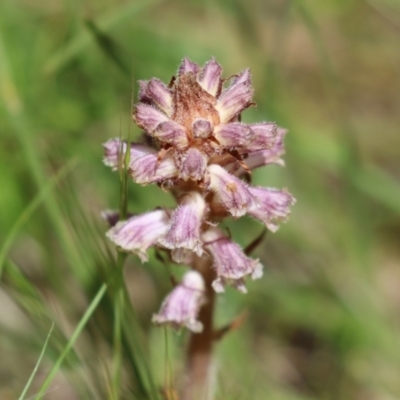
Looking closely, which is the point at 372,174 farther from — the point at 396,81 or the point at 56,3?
the point at 56,3

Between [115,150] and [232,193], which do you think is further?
[115,150]

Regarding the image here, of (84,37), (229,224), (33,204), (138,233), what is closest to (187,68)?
(138,233)

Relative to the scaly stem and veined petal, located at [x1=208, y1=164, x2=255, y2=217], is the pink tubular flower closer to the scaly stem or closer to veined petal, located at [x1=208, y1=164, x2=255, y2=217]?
the scaly stem

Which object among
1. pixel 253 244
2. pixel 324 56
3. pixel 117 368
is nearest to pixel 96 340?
pixel 117 368

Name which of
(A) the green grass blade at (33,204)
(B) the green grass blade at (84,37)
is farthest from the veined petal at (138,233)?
(B) the green grass blade at (84,37)

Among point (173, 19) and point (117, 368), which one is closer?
point (117, 368)

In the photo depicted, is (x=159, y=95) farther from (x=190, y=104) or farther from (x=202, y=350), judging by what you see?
(x=202, y=350)

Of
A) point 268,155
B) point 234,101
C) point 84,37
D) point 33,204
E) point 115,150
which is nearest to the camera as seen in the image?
point 234,101
